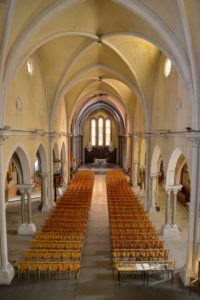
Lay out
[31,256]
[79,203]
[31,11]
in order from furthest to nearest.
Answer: [79,203]
[31,256]
[31,11]

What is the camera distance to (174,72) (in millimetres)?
11781

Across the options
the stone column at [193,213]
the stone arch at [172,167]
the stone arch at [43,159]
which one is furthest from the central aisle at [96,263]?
the stone arch at [43,159]

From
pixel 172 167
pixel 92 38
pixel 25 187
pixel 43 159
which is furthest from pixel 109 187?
pixel 92 38

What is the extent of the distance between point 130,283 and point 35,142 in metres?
9.99

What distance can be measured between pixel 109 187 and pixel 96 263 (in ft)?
38.1

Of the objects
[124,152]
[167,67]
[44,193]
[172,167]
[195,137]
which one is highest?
[167,67]

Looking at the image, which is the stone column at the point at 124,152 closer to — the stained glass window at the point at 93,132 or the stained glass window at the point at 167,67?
the stained glass window at the point at 93,132

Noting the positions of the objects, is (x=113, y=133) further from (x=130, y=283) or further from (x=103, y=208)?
(x=130, y=283)

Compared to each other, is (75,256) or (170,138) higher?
(170,138)

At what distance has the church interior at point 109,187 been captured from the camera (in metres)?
8.32

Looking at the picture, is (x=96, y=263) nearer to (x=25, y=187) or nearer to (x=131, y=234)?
(x=131, y=234)

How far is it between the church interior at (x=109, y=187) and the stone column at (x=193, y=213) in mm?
40

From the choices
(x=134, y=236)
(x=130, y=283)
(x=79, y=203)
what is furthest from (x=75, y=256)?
(x=79, y=203)

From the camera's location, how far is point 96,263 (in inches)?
405
